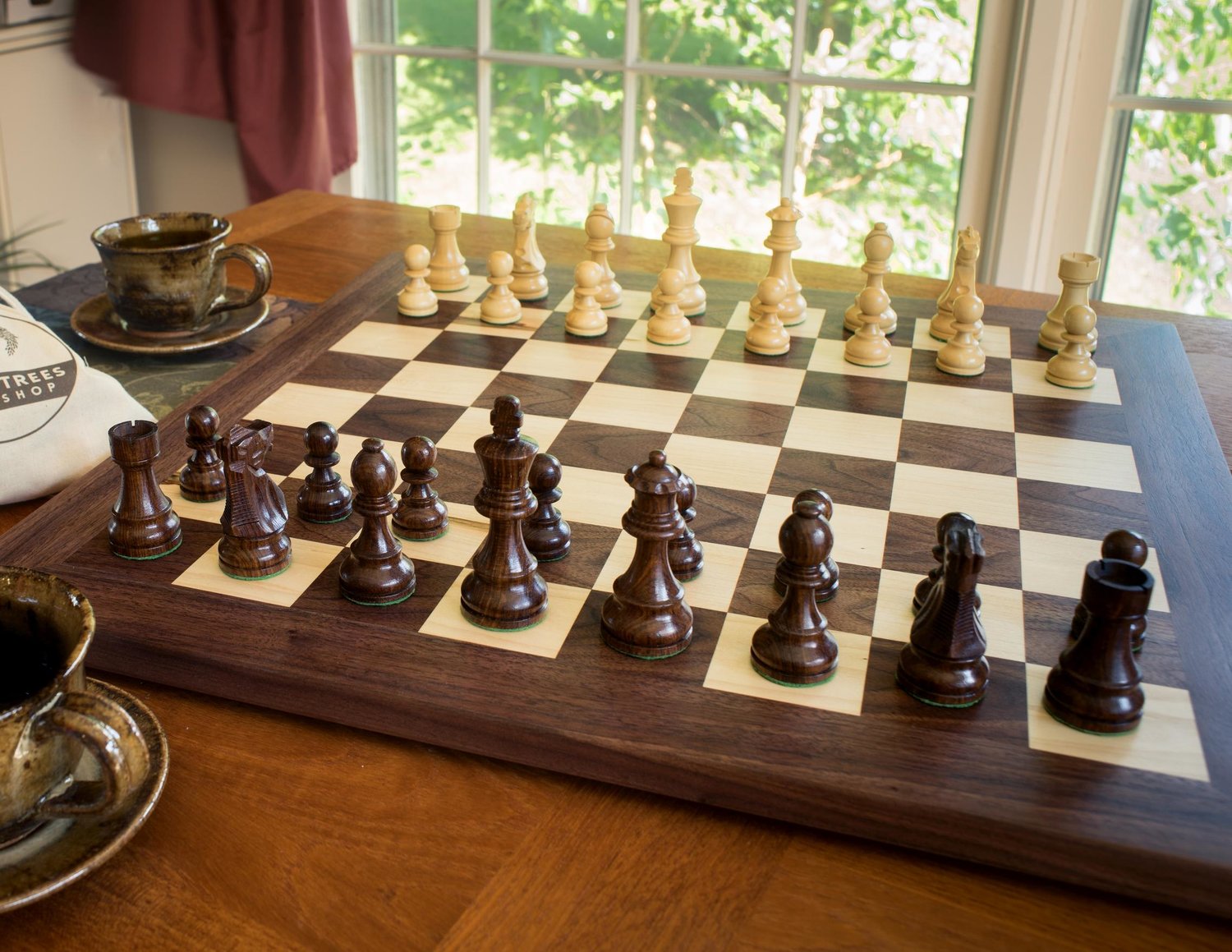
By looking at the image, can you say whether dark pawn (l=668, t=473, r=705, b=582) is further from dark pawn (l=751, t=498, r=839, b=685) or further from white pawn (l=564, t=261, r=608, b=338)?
white pawn (l=564, t=261, r=608, b=338)

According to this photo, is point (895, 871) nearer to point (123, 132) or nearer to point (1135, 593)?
point (1135, 593)

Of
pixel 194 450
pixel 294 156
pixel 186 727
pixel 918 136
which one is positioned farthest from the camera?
pixel 294 156

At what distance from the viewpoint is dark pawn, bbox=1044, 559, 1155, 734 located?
2.92 feet

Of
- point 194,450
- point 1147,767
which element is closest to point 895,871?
point 1147,767

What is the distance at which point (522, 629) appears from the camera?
102 cm

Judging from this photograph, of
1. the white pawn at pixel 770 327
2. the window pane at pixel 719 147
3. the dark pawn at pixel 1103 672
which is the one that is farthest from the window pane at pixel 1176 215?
the dark pawn at pixel 1103 672

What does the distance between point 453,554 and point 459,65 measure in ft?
7.95

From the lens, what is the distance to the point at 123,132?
139 inches

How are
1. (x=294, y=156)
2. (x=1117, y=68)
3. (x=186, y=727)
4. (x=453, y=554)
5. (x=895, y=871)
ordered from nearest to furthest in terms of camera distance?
(x=895, y=871) < (x=186, y=727) < (x=453, y=554) < (x=1117, y=68) < (x=294, y=156)

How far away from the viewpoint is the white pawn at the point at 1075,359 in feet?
5.05

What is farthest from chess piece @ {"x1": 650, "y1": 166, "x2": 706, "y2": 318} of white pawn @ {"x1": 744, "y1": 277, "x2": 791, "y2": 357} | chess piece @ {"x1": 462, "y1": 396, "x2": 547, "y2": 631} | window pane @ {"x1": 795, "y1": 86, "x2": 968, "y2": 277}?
window pane @ {"x1": 795, "y1": 86, "x2": 968, "y2": 277}

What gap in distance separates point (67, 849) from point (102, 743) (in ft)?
0.34

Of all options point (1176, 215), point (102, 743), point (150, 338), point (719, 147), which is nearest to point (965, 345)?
point (150, 338)

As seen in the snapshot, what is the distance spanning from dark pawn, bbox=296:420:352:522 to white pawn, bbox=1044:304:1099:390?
0.94 meters
